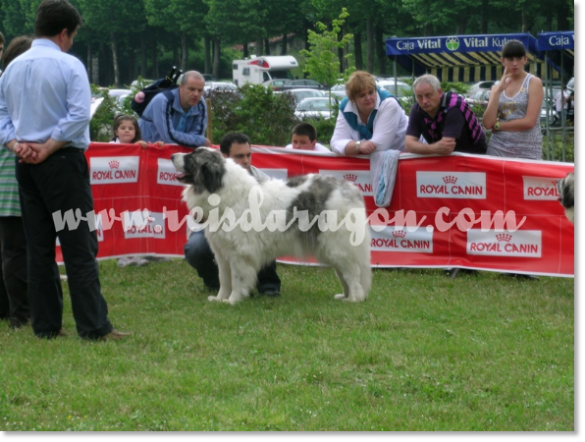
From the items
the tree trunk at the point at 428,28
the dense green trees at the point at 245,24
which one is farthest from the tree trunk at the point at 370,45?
the tree trunk at the point at 428,28

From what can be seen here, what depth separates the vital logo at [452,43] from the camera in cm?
1908

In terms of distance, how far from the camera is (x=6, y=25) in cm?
8012

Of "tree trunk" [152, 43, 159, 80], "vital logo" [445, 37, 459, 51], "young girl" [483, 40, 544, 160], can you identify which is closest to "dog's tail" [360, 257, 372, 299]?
"young girl" [483, 40, 544, 160]

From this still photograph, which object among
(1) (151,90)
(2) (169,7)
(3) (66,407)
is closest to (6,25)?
(2) (169,7)

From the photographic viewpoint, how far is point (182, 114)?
882cm

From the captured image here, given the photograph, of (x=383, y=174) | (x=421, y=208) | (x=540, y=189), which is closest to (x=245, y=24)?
(x=383, y=174)

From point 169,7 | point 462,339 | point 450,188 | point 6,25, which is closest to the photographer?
point 462,339

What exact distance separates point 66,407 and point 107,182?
4.99 meters

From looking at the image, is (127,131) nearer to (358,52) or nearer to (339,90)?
(339,90)

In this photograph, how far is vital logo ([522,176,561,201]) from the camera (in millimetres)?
7867

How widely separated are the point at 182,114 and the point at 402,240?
2.83m

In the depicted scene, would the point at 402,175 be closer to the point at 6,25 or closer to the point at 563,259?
the point at 563,259

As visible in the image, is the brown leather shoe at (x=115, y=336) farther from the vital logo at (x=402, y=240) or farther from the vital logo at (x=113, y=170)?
the vital logo at (x=402, y=240)

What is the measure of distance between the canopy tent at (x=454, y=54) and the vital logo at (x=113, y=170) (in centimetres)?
1049
